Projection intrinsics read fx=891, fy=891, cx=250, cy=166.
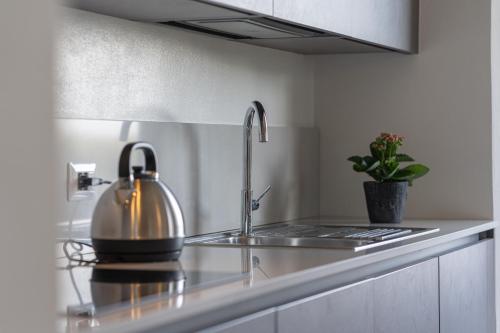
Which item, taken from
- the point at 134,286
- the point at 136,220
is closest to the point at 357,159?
the point at 136,220

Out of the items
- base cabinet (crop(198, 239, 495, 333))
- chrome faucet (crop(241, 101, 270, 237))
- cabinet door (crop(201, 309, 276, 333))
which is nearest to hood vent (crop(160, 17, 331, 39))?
chrome faucet (crop(241, 101, 270, 237))

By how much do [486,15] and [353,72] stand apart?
56 cm

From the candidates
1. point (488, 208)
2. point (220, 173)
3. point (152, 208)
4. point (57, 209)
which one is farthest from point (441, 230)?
point (57, 209)

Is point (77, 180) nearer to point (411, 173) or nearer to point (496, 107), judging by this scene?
point (411, 173)

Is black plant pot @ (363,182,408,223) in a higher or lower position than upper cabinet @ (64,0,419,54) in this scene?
lower

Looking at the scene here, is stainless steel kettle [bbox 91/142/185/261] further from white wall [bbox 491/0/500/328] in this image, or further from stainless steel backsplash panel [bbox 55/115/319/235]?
white wall [bbox 491/0/500/328]

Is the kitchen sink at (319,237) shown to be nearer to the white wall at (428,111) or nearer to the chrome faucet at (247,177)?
the chrome faucet at (247,177)

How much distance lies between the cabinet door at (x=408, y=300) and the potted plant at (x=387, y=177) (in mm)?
484

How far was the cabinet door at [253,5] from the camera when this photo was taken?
2091 millimetres

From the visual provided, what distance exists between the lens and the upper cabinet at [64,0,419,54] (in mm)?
2197

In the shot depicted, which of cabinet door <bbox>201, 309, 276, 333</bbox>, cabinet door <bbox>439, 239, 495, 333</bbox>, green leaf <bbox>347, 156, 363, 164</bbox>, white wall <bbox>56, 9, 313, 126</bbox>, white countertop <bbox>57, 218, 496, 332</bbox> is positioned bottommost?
cabinet door <bbox>439, 239, 495, 333</bbox>

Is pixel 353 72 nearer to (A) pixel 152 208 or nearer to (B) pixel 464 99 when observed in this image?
(B) pixel 464 99

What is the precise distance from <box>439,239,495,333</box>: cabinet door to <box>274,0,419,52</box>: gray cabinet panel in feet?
2.58

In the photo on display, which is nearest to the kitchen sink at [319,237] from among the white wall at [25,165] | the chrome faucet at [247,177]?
the chrome faucet at [247,177]
